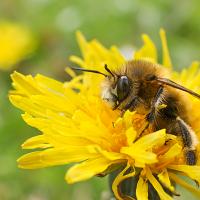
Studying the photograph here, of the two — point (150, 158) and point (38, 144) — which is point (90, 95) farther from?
point (150, 158)

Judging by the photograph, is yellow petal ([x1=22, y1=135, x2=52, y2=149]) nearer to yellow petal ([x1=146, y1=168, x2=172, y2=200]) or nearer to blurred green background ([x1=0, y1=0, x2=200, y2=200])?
yellow petal ([x1=146, y1=168, x2=172, y2=200])

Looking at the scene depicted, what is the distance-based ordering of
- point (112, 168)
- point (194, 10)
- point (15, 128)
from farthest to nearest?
1. point (194, 10)
2. point (15, 128)
3. point (112, 168)

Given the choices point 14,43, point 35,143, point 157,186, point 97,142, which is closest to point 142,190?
point 157,186

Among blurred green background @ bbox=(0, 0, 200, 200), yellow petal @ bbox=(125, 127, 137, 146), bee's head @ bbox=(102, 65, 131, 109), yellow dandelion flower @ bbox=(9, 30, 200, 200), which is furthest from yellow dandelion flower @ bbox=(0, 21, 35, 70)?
yellow petal @ bbox=(125, 127, 137, 146)

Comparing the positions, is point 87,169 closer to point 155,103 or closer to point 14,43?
point 155,103

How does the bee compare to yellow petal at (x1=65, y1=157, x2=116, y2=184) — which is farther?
the bee

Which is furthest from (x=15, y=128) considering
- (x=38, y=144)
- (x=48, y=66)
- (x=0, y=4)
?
(x=0, y=4)
